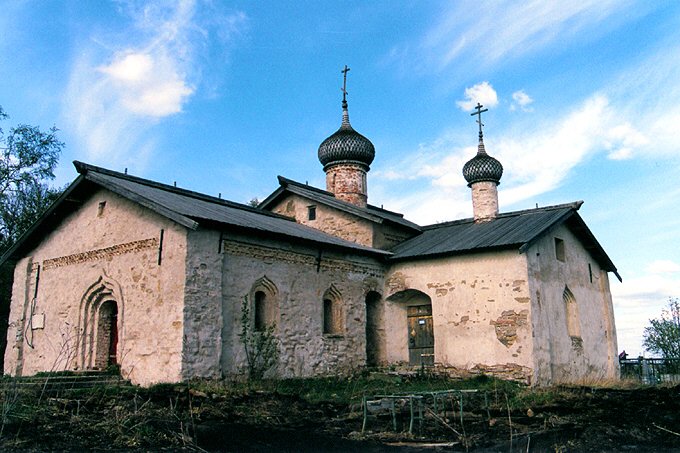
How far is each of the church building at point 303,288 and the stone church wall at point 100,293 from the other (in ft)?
0.12

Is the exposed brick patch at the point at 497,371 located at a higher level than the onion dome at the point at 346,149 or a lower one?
lower

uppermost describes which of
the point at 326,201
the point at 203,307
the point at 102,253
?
the point at 326,201

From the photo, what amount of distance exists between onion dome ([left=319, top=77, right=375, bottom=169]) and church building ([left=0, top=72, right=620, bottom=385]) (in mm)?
1966

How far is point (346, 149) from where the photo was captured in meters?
19.9

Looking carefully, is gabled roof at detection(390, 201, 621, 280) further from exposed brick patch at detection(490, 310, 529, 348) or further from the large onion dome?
the large onion dome

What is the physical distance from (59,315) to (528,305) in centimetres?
1082

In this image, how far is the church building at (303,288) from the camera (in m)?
12.2

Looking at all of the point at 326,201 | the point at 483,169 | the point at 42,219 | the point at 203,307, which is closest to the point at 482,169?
the point at 483,169

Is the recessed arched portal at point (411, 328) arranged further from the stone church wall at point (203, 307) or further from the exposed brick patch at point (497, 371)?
the stone church wall at point (203, 307)

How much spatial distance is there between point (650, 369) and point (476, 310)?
25.0ft

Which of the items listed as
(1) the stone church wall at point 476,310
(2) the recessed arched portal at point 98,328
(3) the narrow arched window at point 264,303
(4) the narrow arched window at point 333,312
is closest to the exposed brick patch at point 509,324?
(1) the stone church wall at point 476,310

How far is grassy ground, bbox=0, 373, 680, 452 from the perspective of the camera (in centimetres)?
746

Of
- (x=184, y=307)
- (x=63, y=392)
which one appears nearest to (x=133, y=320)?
(x=184, y=307)

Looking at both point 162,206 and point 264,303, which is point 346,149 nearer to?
point 264,303
